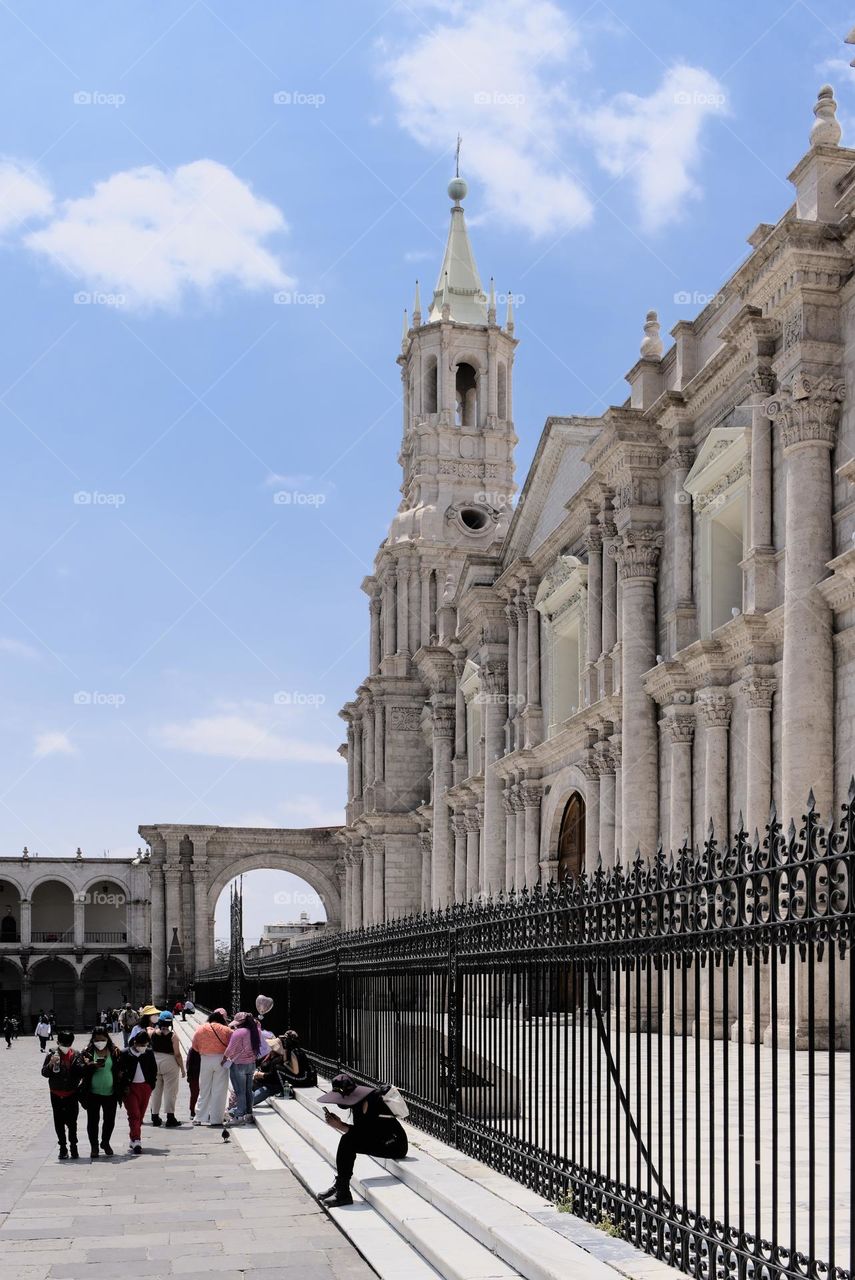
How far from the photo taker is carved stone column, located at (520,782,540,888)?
28.8 metres

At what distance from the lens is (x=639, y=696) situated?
72.1ft

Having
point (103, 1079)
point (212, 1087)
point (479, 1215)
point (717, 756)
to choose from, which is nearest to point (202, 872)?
point (717, 756)

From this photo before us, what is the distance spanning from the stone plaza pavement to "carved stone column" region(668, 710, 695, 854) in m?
8.36

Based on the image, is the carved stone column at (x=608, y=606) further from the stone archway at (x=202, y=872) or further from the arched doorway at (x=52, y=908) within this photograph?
the arched doorway at (x=52, y=908)

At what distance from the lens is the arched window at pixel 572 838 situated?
2712 cm

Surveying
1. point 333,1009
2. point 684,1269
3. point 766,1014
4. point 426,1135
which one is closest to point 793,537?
point 766,1014

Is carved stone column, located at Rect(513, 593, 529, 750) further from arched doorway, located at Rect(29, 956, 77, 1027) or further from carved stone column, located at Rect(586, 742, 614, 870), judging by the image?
arched doorway, located at Rect(29, 956, 77, 1027)

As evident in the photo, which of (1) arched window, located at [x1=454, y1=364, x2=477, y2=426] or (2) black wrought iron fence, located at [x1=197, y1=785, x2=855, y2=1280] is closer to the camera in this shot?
(2) black wrought iron fence, located at [x1=197, y1=785, x2=855, y2=1280]

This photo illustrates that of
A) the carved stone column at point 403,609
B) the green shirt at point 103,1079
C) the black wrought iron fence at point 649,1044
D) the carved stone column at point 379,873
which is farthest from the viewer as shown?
the carved stone column at point 403,609

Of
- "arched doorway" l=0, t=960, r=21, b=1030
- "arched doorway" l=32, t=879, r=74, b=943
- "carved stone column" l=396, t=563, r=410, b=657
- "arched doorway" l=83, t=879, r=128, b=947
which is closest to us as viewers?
"carved stone column" l=396, t=563, r=410, b=657

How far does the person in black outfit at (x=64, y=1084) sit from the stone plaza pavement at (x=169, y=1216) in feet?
0.88

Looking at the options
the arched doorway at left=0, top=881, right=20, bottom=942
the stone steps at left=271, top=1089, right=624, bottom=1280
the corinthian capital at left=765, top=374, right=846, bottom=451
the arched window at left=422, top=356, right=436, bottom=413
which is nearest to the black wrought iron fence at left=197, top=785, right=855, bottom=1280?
the stone steps at left=271, top=1089, right=624, bottom=1280

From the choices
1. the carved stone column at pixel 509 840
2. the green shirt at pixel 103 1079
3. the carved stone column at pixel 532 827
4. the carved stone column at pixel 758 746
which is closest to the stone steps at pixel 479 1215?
the green shirt at pixel 103 1079

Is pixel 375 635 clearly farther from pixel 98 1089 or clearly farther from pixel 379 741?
pixel 98 1089
